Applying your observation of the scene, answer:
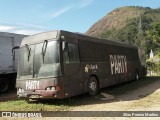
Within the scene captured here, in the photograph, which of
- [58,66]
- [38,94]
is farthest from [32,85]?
[58,66]

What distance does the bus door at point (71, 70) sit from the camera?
1130 cm

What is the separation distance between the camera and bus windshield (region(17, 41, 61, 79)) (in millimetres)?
11125

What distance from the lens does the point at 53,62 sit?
11.1 metres

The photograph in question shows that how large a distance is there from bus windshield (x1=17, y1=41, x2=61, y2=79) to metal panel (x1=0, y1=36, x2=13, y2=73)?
5.20 meters

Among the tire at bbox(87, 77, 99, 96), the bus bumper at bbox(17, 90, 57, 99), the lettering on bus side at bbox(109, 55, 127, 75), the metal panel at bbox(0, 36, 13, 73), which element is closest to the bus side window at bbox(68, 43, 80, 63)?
the tire at bbox(87, 77, 99, 96)

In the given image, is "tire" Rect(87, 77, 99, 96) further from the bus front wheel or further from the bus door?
the bus door

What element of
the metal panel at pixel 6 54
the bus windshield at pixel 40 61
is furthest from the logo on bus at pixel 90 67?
the metal panel at pixel 6 54

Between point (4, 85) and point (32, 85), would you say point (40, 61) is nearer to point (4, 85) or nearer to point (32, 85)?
point (32, 85)

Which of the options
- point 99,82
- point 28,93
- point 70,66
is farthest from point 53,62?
point 99,82

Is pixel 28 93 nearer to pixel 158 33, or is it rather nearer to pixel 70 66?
pixel 70 66

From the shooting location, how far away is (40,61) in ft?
37.7

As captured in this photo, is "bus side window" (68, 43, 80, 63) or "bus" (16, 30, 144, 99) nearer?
"bus" (16, 30, 144, 99)

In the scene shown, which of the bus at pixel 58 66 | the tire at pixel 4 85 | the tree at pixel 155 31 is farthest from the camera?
the tire at pixel 4 85

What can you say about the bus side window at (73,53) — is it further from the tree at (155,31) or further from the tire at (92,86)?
the tree at (155,31)
